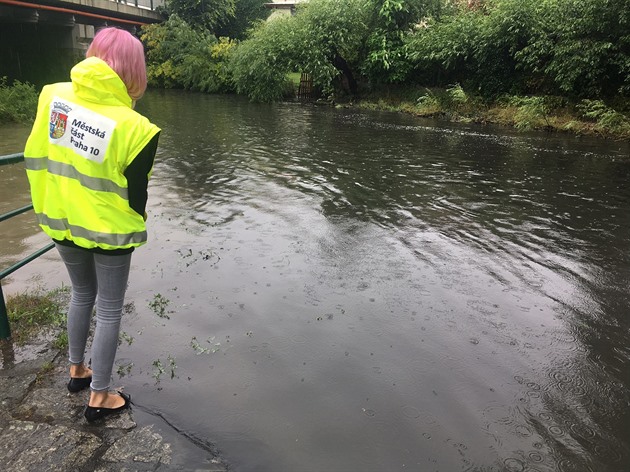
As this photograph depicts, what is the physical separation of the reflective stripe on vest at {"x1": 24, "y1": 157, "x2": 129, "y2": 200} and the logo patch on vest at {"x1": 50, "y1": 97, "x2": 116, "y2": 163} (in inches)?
3.7

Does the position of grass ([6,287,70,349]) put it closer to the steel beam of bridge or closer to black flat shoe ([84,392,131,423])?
black flat shoe ([84,392,131,423])

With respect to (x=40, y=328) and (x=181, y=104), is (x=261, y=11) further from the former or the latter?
(x=40, y=328)

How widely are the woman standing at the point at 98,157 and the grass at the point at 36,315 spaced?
1273 millimetres

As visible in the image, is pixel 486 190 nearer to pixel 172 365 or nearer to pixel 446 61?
pixel 172 365

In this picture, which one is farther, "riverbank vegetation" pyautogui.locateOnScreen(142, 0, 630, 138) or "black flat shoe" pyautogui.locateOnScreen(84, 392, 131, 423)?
"riverbank vegetation" pyautogui.locateOnScreen(142, 0, 630, 138)

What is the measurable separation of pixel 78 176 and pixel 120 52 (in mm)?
631

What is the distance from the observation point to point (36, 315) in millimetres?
3709

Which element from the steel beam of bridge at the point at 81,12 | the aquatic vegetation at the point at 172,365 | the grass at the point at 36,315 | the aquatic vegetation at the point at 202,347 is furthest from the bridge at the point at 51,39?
the aquatic vegetation at the point at 172,365

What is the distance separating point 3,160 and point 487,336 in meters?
3.67

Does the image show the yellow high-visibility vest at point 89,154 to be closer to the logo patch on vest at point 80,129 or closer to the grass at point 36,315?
the logo patch on vest at point 80,129

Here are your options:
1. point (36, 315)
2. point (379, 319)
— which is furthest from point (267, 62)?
point (36, 315)

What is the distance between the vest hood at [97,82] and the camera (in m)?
2.24

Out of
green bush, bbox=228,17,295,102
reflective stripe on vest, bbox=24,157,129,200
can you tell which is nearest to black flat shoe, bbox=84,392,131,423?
reflective stripe on vest, bbox=24,157,129,200

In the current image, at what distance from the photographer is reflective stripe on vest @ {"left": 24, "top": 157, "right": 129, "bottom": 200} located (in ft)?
7.57
